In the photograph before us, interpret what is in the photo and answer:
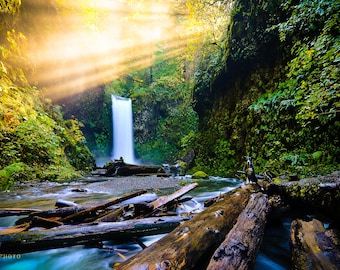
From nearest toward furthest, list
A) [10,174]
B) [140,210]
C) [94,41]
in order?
1. [140,210]
2. [10,174]
3. [94,41]

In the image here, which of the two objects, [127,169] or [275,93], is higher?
[275,93]

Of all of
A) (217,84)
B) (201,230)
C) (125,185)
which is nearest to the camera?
(201,230)

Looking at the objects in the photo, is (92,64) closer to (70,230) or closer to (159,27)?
(159,27)

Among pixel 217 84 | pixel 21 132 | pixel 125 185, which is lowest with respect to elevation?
pixel 125 185

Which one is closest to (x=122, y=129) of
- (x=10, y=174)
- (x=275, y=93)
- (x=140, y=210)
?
(x=10, y=174)

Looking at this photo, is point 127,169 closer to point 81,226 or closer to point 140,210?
point 140,210

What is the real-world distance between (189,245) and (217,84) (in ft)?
37.4

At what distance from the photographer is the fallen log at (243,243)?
1425mm

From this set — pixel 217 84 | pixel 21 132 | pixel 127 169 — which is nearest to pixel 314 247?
pixel 21 132

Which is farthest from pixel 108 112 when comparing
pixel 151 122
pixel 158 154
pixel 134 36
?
pixel 134 36

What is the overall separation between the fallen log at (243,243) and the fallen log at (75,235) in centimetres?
109

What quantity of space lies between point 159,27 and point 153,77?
697 cm

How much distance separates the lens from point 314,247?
176cm

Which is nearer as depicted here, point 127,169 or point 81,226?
point 81,226
